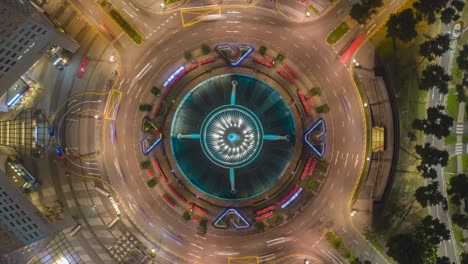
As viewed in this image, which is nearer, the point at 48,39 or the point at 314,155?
the point at 48,39

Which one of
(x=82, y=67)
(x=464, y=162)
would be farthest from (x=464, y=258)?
(x=82, y=67)

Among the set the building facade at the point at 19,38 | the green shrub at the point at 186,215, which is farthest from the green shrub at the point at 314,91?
the building facade at the point at 19,38

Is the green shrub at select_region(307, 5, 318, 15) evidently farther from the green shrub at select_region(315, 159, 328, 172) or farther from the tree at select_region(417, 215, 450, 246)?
the tree at select_region(417, 215, 450, 246)

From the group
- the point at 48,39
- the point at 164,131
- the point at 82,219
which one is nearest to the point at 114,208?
the point at 82,219

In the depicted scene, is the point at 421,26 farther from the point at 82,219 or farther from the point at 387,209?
the point at 82,219

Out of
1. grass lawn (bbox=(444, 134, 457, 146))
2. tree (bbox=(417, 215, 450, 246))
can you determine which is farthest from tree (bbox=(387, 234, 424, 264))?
grass lawn (bbox=(444, 134, 457, 146))

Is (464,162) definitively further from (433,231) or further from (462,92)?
(433,231)
